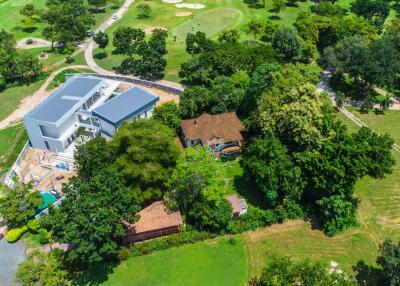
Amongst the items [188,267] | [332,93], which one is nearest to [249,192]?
[188,267]

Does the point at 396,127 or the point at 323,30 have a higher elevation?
the point at 323,30

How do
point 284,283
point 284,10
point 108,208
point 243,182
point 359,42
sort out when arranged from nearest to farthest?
point 284,283 → point 108,208 → point 243,182 → point 359,42 → point 284,10

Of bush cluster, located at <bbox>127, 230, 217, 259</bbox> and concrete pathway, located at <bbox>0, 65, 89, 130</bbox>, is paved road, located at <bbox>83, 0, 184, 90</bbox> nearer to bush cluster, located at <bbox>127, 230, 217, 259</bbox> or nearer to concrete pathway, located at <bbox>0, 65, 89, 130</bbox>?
concrete pathway, located at <bbox>0, 65, 89, 130</bbox>

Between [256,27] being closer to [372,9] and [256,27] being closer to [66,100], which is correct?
[372,9]

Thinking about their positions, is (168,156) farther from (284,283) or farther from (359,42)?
(359,42)

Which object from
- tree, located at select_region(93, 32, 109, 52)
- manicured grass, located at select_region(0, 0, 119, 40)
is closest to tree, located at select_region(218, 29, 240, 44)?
tree, located at select_region(93, 32, 109, 52)

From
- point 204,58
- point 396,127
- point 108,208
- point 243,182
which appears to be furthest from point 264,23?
point 108,208

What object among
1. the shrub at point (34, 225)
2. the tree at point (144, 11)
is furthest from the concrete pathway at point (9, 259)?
the tree at point (144, 11)
